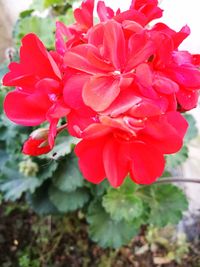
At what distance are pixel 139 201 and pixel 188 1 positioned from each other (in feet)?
2.01

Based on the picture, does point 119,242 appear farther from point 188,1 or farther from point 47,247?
point 188,1

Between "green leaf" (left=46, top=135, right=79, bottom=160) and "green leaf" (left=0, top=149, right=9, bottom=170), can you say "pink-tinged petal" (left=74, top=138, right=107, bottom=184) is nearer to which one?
"green leaf" (left=46, top=135, right=79, bottom=160)

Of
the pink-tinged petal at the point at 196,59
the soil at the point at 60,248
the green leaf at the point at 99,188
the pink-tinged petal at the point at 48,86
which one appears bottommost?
the soil at the point at 60,248

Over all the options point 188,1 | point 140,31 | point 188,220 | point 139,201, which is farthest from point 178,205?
point 140,31

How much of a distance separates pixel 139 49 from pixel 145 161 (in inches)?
4.8

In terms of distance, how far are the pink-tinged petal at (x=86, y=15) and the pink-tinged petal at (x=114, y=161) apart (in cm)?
19

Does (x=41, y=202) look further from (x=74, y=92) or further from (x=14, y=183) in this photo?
(x=74, y=92)

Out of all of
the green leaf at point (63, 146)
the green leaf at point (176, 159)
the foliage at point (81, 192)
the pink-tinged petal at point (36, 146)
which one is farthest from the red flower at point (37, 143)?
the green leaf at point (176, 159)

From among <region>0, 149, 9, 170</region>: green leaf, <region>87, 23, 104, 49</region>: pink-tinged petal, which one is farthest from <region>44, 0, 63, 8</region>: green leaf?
<region>87, 23, 104, 49</region>: pink-tinged petal

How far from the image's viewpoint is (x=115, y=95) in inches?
17.1

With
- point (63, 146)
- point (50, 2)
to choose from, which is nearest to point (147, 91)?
point (63, 146)

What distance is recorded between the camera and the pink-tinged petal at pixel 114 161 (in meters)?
0.46

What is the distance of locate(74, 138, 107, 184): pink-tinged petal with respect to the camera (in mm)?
458

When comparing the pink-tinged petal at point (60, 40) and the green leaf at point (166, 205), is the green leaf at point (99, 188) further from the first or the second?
the pink-tinged petal at point (60, 40)
